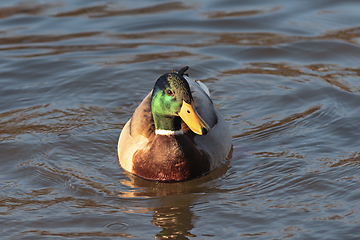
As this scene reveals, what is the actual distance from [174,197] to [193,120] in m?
0.85

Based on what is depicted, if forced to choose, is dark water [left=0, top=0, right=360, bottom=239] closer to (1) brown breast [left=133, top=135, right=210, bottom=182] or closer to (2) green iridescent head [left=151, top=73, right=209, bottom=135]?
(1) brown breast [left=133, top=135, right=210, bottom=182]

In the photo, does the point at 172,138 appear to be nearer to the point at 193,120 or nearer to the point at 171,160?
the point at 171,160

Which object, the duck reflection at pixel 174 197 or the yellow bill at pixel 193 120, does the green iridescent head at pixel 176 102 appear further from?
the duck reflection at pixel 174 197

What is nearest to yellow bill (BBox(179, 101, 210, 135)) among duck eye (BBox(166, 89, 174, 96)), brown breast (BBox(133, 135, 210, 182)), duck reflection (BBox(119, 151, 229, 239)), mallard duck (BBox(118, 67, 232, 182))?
mallard duck (BBox(118, 67, 232, 182))

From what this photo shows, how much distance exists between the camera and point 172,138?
5.91 meters

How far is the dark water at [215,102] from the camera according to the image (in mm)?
5234

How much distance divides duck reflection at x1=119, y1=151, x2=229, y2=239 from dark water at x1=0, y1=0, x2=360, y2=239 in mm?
19

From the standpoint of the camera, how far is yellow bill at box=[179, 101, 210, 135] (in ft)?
18.2

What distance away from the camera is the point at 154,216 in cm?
532

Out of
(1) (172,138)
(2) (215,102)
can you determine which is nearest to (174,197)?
(1) (172,138)

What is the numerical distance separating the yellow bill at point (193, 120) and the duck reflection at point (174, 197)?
2.33ft

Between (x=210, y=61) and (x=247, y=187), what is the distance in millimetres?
4105

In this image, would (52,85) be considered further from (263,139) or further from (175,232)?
(175,232)

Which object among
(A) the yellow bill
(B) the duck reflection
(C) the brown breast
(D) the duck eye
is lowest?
(B) the duck reflection
